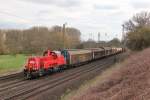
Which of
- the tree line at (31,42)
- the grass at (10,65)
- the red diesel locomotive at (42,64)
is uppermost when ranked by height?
the tree line at (31,42)

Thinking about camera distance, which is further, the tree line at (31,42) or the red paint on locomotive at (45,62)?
the tree line at (31,42)

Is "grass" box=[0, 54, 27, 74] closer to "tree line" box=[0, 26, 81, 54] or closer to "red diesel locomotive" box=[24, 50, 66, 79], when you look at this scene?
"red diesel locomotive" box=[24, 50, 66, 79]

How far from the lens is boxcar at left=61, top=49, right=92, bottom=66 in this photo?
47.4m

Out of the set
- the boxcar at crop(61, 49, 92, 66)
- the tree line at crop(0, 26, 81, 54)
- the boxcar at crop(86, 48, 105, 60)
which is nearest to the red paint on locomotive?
the boxcar at crop(61, 49, 92, 66)

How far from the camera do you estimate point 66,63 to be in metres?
47.1

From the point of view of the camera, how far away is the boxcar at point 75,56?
1868 inches

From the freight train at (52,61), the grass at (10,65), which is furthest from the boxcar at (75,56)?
the grass at (10,65)

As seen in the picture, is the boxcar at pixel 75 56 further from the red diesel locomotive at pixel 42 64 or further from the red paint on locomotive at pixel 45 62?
the red diesel locomotive at pixel 42 64

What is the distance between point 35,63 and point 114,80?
18236mm

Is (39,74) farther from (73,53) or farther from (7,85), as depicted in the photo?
(73,53)

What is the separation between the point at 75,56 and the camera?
5109 centimetres

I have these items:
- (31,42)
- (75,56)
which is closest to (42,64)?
(75,56)

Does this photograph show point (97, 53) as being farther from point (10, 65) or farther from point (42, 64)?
point (42, 64)

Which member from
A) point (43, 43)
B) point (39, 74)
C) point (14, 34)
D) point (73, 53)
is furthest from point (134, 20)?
point (39, 74)
